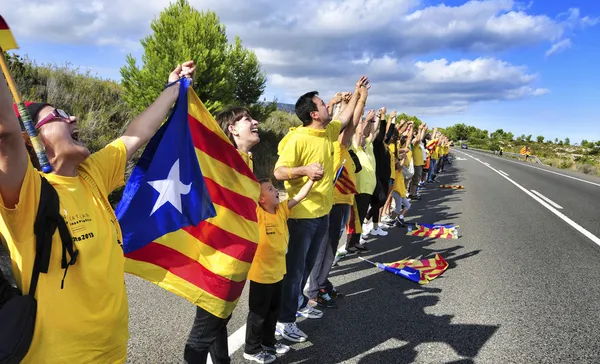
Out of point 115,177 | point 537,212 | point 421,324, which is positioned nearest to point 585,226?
point 537,212

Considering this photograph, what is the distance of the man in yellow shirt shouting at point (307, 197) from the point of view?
3455 millimetres

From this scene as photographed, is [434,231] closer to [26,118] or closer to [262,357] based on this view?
[262,357]

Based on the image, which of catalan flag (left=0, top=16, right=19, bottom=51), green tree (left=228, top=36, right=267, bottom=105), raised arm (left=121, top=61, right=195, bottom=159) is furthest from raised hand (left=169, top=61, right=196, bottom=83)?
green tree (left=228, top=36, right=267, bottom=105)

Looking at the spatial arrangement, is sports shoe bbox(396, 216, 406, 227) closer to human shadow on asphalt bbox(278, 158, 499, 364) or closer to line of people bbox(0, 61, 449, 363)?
human shadow on asphalt bbox(278, 158, 499, 364)

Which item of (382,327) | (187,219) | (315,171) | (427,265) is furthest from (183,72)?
(427,265)

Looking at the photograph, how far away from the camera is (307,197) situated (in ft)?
11.9

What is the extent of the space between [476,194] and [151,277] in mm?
12658

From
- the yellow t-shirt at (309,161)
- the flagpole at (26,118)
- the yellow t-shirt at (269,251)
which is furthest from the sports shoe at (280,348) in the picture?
the flagpole at (26,118)

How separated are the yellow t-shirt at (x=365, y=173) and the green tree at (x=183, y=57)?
10.7 metres

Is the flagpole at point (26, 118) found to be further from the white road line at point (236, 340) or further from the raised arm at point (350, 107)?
the raised arm at point (350, 107)

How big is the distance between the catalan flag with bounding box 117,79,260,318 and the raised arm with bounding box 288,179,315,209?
0.77m

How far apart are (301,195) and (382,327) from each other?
150 centimetres

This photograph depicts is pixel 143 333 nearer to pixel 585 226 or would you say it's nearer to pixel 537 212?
pixel 585 226

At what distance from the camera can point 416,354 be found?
3.26m
